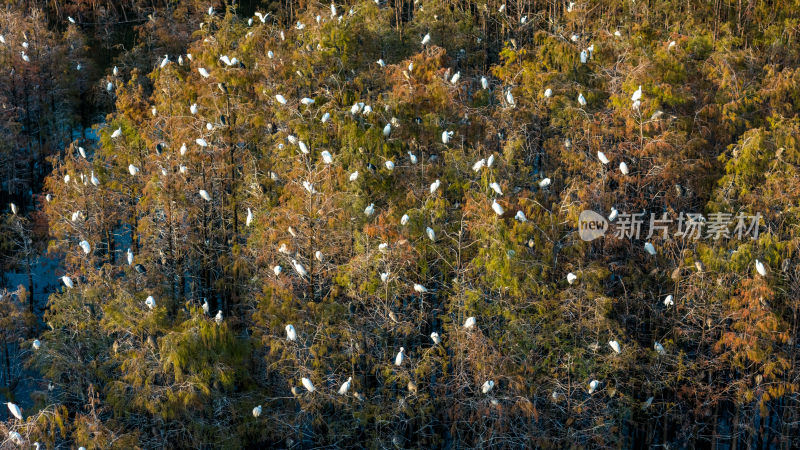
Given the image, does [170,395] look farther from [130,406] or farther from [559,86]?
[559,86]

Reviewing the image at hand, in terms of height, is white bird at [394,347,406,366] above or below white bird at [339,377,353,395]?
above

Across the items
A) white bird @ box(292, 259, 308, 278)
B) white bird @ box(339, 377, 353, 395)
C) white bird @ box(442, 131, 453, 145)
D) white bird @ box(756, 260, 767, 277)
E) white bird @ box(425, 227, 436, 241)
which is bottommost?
white bird @ box(339, 377, 353, 395)

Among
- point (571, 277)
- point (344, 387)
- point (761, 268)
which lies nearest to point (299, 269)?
point (344, 387)

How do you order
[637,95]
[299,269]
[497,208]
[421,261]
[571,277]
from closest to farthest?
[497,208] → [571,277] → [299,269] → [421,261] → [637,95]

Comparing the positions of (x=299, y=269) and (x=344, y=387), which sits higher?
(x=299, y=269)

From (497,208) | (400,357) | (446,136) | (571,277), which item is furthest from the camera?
(446,136)

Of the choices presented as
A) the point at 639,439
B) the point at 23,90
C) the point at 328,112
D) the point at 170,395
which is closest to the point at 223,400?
the point at 170,395

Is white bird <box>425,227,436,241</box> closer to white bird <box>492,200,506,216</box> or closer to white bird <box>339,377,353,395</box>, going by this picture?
white bird <box>492,200,506,216</box>

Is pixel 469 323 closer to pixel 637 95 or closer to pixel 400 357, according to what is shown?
pixel 400 357

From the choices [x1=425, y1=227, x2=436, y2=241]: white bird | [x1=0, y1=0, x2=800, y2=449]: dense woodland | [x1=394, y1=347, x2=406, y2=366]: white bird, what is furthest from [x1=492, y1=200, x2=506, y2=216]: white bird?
[x1=394, y1=347, x2=406, y2=366]: white bird
